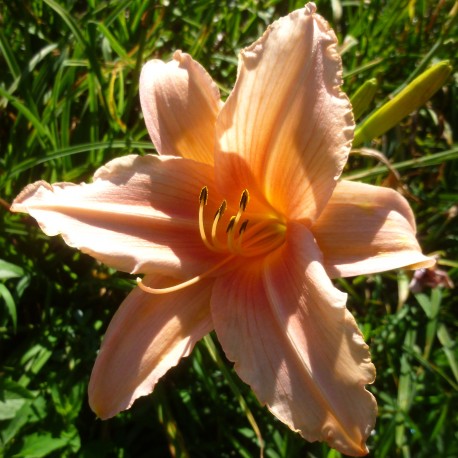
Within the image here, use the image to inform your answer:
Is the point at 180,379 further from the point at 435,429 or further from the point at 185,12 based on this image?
the point at 185,12

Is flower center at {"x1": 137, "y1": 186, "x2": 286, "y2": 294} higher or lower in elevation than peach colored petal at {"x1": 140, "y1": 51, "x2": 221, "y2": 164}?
lower

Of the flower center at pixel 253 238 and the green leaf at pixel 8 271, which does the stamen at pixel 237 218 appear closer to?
the flower center at pixel 253 238

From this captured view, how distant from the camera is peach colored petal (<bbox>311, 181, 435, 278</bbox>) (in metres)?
0.88

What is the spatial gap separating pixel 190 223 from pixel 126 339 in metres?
0.22

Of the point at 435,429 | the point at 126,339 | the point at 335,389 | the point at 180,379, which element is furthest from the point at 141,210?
the point at 435,429

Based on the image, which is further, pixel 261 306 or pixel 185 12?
pixel 185 12

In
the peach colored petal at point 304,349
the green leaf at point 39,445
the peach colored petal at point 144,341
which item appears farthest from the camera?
the green leaf at point 39,445

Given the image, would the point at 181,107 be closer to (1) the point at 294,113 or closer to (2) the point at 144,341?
(1) the point at 294,113

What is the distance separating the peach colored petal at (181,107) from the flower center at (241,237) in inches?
3.8

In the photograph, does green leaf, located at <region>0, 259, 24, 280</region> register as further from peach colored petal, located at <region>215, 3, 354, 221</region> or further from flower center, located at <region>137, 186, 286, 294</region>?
peach colored petal, located at <region>215, 3, 354, 221</region>

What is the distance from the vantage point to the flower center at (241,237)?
917 mm

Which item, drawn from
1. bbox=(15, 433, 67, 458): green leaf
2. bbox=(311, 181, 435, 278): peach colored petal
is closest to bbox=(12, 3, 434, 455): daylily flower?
bbox=(311, 181, 435, 278): peach colored petal

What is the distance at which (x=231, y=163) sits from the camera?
956 millimetres

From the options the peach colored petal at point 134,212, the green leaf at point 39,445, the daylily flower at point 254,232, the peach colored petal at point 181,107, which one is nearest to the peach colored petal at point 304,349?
the daylily flower at point 254,232
